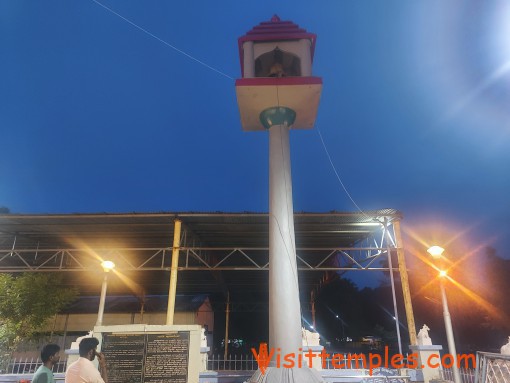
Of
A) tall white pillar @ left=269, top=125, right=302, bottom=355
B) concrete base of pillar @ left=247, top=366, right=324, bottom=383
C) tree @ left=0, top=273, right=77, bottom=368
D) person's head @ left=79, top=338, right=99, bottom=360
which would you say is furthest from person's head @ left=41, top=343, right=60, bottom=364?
tree @ left=0, top=273, right=77, bottom=368

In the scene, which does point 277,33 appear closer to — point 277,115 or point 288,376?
point 277,115

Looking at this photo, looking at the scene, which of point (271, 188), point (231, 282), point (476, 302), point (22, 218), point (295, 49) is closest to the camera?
point (271, 188)

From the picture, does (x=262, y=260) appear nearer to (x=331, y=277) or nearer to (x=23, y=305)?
(x=331, y=277)

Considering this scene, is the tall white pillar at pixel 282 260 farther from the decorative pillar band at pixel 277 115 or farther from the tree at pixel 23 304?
the tree at pixel 23 304

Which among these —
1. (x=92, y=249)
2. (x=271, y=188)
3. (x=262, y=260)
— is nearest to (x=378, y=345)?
(x=262, y=260)

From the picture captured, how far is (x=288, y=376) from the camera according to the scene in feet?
19.6

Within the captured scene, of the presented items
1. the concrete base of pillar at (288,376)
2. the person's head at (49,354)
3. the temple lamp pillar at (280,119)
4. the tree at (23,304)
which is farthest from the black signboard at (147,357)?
the tree at (23,304)

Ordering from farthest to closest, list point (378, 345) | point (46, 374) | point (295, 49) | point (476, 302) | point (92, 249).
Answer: point (378, 345) < point (476, 302) < point (92, 249) < point (295, 49) < point (46, 374)

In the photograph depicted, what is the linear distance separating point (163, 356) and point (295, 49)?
7.80 metres

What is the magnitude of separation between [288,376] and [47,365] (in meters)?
3.77

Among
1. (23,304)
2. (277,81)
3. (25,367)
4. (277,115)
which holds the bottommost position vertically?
(25,367)

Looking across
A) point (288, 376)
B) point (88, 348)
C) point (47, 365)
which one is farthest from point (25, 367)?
point (288, 376)

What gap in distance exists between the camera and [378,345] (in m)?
33.8

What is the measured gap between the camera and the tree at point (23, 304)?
1434 cm
